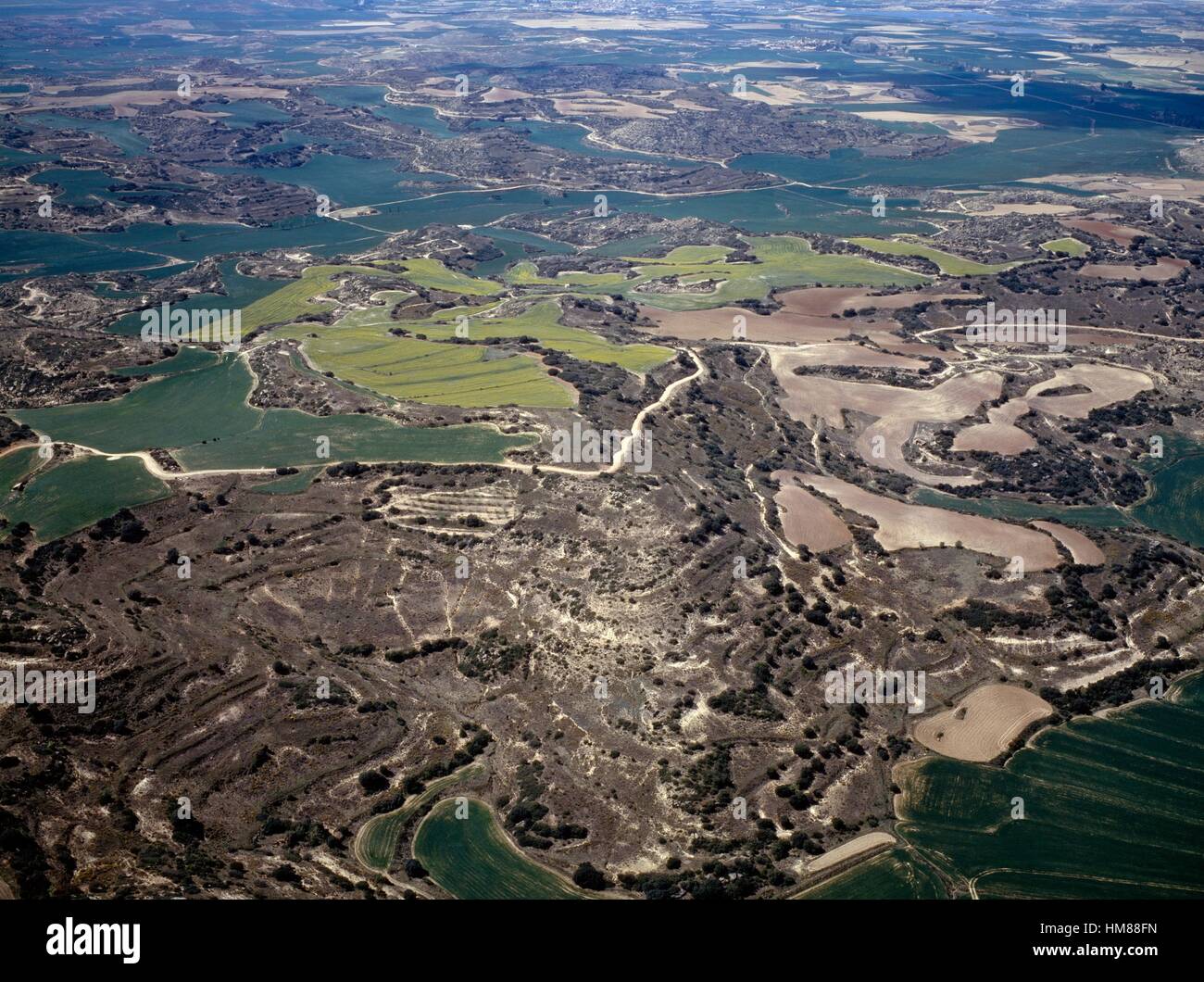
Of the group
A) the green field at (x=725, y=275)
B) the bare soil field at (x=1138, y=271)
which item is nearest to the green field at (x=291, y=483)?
the green field at (x=725, y=275)

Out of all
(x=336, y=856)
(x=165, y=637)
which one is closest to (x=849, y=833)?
(x=336, y=856)

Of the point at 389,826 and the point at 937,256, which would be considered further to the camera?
the point at 937,256

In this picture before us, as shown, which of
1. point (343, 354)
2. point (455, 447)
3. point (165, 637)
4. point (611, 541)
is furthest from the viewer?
point (343, 354)

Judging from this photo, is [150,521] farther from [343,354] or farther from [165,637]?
[343,354]

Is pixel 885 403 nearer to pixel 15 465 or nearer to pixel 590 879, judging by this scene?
pixel 590 879

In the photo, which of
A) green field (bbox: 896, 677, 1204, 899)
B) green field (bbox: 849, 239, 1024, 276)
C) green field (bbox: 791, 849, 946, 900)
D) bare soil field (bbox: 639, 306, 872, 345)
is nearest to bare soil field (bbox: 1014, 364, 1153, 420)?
bare soil field (bbox: 639, 306, 872, 345)

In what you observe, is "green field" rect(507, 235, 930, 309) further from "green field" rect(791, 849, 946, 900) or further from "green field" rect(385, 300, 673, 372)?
"green field" rect(791, 849, 946, 900)

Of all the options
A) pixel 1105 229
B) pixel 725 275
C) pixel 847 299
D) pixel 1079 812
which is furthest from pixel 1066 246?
pixel 1079 812
